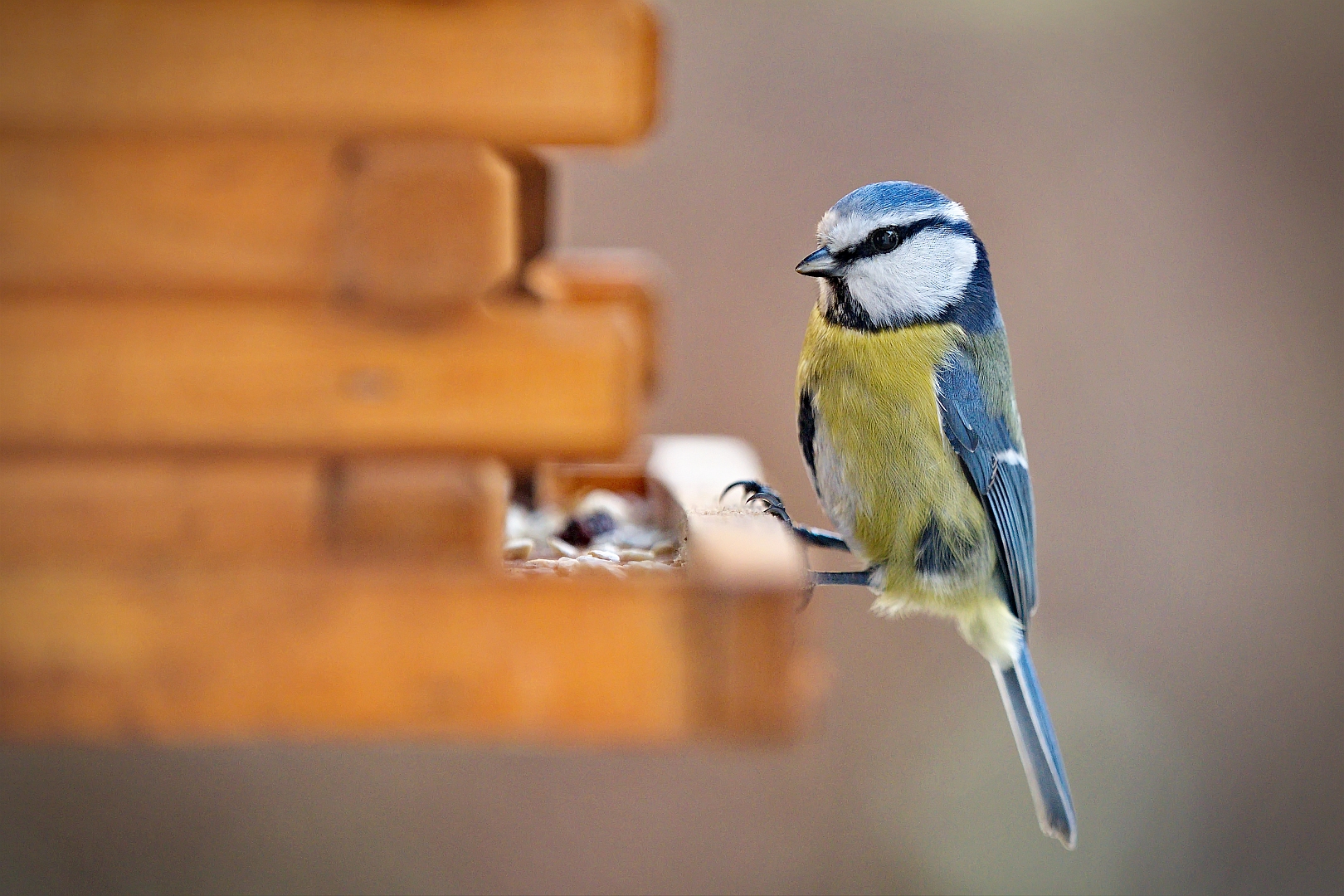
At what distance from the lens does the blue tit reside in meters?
1.15

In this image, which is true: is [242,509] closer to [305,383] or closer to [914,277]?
[305,383]

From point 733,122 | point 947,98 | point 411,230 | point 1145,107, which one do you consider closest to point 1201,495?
point 1145,107

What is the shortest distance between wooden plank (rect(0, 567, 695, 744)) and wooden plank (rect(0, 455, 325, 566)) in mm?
39

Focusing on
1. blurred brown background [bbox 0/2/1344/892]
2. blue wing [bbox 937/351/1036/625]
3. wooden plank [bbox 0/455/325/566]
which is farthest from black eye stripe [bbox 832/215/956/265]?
blurred brown background [bbox 0/2/1344/892]

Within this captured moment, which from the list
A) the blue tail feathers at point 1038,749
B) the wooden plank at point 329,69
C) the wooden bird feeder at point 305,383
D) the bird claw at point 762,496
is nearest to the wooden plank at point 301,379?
the wooden bird feeder at point 305,383

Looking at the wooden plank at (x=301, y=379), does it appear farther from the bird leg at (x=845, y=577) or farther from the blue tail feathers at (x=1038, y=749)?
the blue tail feathers at (x=1038, y=749)

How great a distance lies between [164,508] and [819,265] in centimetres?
61

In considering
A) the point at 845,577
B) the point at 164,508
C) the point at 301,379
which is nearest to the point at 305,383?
the point at 301,379

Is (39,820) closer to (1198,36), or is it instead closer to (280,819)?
(280,819)

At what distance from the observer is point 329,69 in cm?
71

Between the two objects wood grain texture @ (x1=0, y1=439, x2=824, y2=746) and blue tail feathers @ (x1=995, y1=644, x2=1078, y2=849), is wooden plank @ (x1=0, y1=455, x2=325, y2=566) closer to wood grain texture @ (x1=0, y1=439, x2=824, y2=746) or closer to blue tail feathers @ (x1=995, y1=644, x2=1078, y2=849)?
wood grain texture @ (x1=0, y1=439, x2=824, y2=746)

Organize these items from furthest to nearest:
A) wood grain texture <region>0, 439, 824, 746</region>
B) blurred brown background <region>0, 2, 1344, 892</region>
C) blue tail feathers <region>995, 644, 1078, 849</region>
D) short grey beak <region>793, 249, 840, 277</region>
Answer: blurred brown background <region>0, 2, 1344, 892</region>
blue tail feathers <region>995, 644, 1078, 849</region>
short grey beak <region>793, 249, 840, 277</region>
wood grain texture <region>0, 439, 824, 746</region>

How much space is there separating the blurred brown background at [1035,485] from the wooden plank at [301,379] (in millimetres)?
1233

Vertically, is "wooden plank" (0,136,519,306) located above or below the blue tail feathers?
above
